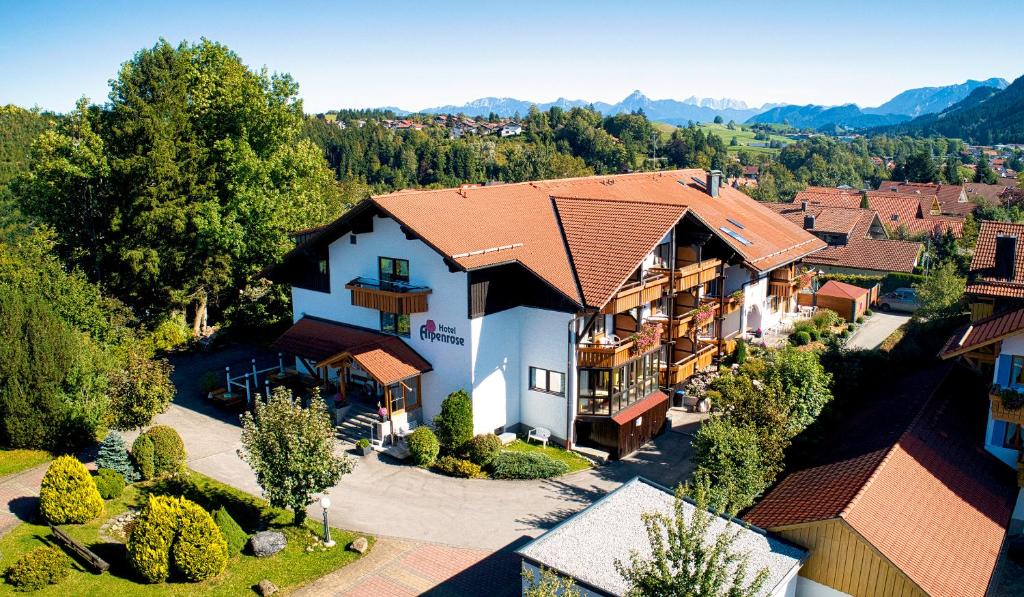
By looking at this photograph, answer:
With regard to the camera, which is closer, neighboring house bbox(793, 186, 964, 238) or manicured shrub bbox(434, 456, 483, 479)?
manicured shrub bbox(434, 456, 483, 479)

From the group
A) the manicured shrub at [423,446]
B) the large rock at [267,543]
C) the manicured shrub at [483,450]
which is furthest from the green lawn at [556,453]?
the large rock at [267,543]

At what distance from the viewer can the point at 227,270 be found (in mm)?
41844

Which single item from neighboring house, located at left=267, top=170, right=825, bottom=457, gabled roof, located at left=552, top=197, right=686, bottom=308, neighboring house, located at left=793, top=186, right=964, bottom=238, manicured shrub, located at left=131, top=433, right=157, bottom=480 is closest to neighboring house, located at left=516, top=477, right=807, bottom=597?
neighboring house, located at left=267, top=170, right=825, bottom=457

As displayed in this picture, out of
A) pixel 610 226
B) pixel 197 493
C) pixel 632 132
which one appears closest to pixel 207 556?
pixel 197 493

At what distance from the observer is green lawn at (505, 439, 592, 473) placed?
27.6 meters

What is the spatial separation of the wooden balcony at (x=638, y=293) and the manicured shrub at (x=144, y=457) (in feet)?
54.9

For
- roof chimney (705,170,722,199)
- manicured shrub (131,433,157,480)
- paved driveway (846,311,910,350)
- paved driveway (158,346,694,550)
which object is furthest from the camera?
roof chimney (705,170,722,199)

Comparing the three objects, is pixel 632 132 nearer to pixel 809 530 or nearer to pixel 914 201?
pixel 914 201

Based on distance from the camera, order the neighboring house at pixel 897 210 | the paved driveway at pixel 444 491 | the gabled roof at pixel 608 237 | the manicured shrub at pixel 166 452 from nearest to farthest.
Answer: the paved driveway at pixel 444 491 → the manicured shrub at pixel 166 452 → the gabled roof at pixel 608 237 → the neighboring house at pixel 897 210

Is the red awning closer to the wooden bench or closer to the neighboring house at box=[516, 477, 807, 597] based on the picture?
the neighboring house at box=[516, 477, 807, 597]

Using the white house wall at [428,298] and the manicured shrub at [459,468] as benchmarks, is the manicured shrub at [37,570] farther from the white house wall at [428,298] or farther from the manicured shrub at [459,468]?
the white house wall at [428,298]

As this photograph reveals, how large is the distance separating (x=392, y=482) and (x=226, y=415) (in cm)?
984

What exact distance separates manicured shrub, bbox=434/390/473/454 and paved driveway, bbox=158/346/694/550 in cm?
141

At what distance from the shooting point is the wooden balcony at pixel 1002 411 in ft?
75.5
